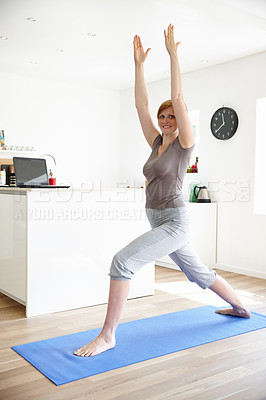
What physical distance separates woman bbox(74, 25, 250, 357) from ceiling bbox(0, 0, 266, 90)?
1.28 metres

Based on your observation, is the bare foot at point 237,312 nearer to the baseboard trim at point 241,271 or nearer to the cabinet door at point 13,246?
the cabinet door at point 13,246

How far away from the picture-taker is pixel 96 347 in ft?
7.37

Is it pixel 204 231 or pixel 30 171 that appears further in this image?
pixel 204 231

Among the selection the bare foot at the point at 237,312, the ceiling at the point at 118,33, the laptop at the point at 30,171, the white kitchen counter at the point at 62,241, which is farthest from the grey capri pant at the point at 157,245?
the ceiling at the point at 118,33

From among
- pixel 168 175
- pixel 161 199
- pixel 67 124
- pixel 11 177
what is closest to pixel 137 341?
pixel 161 199

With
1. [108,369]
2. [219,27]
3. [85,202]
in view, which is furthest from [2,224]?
[219,27]

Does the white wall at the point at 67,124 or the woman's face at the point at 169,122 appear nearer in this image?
the woman's face at the point at 169,122

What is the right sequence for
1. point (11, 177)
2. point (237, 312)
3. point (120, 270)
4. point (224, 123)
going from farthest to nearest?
point (11, 177)
point (224, 123)
point (237, 312)
point (120, 270)

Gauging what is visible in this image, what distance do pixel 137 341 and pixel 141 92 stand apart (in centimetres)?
141

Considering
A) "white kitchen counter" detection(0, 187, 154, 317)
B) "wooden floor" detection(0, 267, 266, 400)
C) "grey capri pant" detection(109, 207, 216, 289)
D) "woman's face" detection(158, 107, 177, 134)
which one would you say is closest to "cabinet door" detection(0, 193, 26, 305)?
"white kitchen counter" detection(0, 187, 154, 317)

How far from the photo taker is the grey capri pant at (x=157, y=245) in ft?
7.30

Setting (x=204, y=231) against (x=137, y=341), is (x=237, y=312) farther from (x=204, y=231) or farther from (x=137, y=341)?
(x=204, y=231)

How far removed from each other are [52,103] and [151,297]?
337 cm

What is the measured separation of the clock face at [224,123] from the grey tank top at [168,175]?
2.55 m
